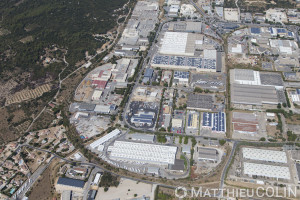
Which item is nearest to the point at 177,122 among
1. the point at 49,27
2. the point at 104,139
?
the point at 104,139

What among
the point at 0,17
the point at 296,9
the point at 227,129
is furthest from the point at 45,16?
the point at 296,9

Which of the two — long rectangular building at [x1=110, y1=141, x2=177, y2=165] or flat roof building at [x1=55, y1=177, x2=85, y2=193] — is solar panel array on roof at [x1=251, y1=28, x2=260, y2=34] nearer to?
long rectangular building at [x1=110, y1=141, x2=177, y2=165]

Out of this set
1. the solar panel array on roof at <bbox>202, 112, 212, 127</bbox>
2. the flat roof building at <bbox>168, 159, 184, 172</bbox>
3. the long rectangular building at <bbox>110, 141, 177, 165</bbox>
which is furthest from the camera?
the solar panel array on roof at <bbox>202, 112, 212, 127</bbox>

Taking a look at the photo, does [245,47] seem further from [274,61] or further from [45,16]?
[45,16]

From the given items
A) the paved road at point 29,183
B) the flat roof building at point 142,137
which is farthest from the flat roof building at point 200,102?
the paved road at point 29,183

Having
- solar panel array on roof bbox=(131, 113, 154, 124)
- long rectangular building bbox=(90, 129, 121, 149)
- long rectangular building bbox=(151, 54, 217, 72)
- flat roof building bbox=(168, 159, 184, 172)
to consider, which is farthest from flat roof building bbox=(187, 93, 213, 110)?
long rectangular building bbox=(90, 129, 121, 149)

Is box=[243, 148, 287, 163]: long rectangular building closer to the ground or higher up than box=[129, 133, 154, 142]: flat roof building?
higher up

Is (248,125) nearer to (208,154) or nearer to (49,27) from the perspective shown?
(208,154)
